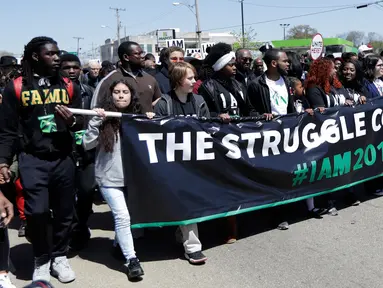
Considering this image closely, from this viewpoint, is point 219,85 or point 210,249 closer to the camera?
point 210,249

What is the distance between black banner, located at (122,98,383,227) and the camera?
3975 mm

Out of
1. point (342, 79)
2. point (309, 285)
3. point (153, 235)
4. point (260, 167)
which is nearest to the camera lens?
point (309, 285)

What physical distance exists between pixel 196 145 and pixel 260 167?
75 centimetres

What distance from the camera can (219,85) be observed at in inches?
193

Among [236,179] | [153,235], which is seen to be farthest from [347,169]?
[153,235]

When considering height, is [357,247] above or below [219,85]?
below

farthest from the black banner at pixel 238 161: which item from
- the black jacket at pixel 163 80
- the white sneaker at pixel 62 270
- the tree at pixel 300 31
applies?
the tree at pixel 300 31


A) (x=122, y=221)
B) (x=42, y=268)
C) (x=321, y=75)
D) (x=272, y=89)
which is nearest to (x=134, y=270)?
(x=122, y=221)

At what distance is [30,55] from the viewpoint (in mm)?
3668

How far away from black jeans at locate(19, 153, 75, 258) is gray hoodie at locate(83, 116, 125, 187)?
0.24 m

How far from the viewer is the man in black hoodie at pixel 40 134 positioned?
3572 millimetres

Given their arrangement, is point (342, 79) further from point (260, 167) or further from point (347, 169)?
point (260, 167)

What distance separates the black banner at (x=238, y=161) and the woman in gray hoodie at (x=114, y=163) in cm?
8

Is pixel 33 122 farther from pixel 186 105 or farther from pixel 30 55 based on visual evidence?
pixel 186 105
